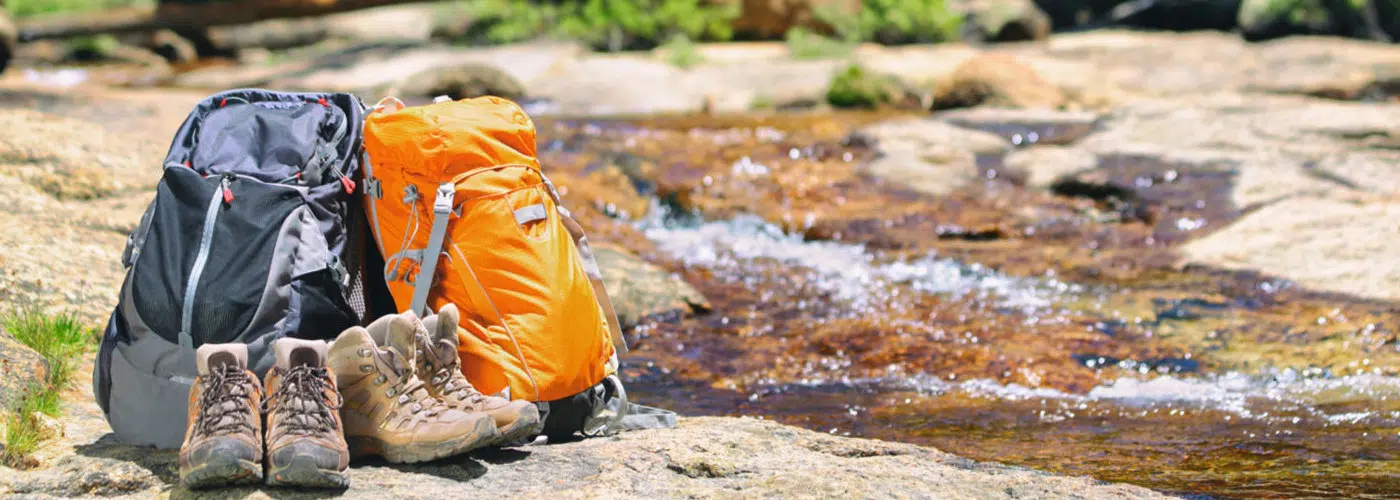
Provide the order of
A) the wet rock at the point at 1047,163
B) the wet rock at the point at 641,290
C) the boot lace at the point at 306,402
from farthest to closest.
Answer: the wet rock at the point at 1047,163, the wet rock at the point at 641,290, the boot lace at the point at 306,402

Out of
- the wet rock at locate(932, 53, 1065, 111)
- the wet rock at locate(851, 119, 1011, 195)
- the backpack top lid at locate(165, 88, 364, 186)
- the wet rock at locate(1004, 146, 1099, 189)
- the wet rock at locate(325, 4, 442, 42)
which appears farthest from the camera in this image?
the wet rock at locate(325, 4, 442, 42)

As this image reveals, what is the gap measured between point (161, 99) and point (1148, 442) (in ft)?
28.9

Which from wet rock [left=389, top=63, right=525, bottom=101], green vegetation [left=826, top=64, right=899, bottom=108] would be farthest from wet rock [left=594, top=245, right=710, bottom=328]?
wet rock [left=389, top=63, right=525, bottom=101]

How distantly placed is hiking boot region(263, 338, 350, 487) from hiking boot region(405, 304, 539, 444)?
0.82 feet

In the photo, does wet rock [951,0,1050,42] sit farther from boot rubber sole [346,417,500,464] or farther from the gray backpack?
boot rubber sole [346,417,500,464]

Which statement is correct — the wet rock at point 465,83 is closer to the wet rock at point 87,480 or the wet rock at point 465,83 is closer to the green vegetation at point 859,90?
the green vegetation at point 859,90

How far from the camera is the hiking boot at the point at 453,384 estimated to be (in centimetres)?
306

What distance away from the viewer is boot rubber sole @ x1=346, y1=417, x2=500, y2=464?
9.88 ft

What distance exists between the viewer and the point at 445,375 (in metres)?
3.17

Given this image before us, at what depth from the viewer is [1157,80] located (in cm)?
1498

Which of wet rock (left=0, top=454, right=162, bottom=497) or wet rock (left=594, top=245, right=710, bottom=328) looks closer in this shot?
wet rock (left=0, top=454, right=162, bottom=497)

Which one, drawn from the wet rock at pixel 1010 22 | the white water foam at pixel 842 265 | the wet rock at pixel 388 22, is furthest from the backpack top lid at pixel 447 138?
the wet rock at pixel 388 22

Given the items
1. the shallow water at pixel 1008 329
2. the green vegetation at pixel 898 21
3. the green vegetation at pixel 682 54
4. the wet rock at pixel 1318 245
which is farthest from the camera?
the green vegetation at pixel 898 21

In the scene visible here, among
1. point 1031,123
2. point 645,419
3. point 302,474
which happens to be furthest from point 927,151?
point 302,474
